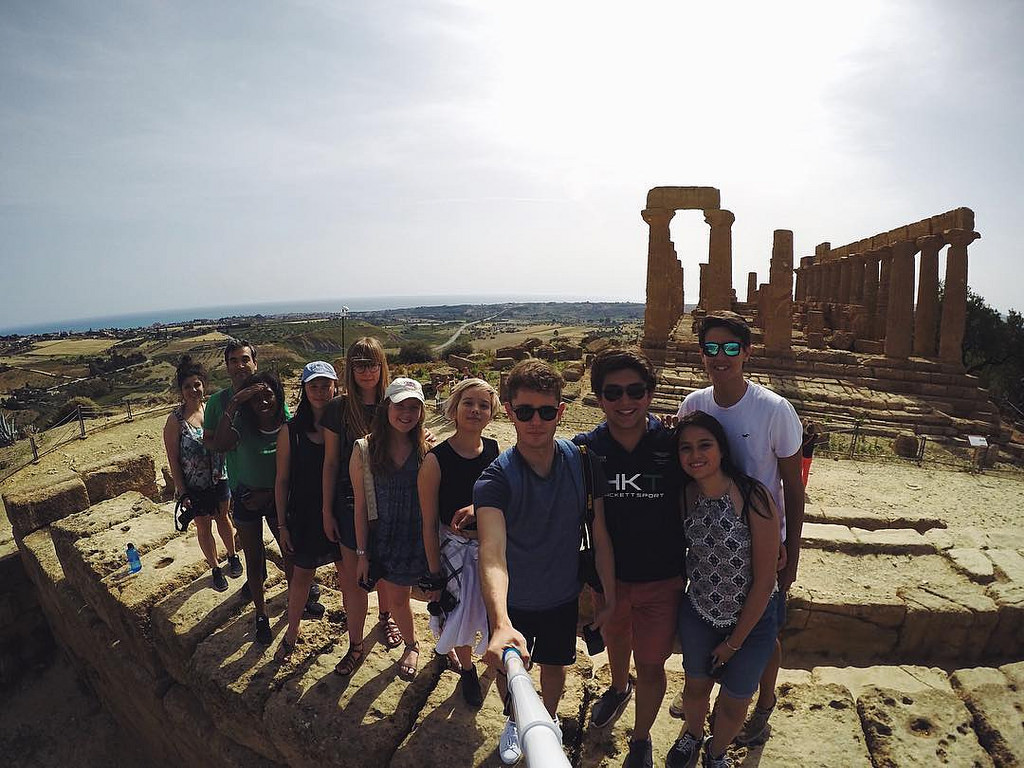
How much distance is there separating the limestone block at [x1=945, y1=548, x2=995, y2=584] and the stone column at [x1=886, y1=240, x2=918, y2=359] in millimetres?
14505

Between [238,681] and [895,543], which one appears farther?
[895,543]

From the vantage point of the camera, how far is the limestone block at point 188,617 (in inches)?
156

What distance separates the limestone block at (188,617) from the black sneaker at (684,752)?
9.36ft

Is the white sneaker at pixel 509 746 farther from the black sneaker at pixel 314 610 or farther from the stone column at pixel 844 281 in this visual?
the stone column at pixel 844 281

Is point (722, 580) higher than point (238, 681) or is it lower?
higher

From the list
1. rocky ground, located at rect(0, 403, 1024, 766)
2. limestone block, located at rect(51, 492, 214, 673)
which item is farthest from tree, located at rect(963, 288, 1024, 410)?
limestone block, located at rect(51, 492, 214, 673)

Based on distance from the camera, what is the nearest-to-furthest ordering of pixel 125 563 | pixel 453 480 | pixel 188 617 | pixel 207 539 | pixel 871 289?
pixel 453 480, pixel 188 617, pixel 207 539, pixel 125 563, pixel 871 289

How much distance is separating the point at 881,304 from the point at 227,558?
940 inches

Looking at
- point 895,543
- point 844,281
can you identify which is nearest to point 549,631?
point 895,543

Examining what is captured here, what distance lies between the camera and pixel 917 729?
2883mm

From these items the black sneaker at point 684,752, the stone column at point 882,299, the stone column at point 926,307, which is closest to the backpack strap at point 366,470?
the black sneaker at point 684,752

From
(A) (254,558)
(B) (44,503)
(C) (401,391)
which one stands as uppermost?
(C) (401,391)

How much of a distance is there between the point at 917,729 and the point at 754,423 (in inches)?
81.1

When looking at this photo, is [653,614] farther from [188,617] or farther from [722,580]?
[188,617]
